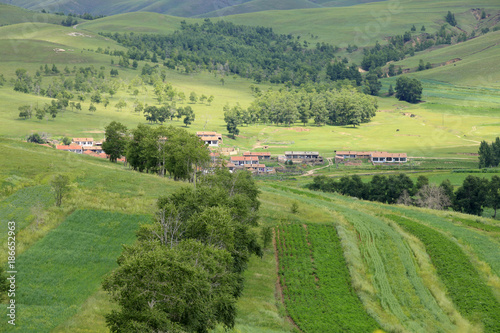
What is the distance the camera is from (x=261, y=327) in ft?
141

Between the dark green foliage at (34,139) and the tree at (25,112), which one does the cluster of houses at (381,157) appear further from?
the tree at (25,112)

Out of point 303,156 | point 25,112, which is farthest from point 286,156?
point 25,112

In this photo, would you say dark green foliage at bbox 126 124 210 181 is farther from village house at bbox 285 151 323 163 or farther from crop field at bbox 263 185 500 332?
village house at bbox 285 151 323 163

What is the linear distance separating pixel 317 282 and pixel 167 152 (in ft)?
138

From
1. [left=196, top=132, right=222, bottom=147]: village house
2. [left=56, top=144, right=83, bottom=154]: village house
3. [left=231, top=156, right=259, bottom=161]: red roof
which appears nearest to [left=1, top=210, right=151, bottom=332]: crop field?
[left=56, top=144, right=83, bottom=154]: village house

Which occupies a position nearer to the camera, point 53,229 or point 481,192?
point 53,229

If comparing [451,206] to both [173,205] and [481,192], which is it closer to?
[481,192]

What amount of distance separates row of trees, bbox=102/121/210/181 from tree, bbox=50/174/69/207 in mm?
22666

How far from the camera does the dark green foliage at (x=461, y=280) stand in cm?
4866

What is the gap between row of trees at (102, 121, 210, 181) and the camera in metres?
82.4

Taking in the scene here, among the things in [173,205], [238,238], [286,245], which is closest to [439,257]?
[286,245]

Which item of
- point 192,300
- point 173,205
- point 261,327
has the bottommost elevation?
point 261,327

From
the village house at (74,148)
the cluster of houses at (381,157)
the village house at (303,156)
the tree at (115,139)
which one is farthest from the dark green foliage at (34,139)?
the cluster of houses at (381,157)

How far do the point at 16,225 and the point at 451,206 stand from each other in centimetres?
8629
